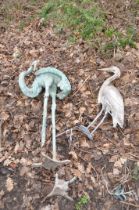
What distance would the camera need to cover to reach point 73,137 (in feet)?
12.1

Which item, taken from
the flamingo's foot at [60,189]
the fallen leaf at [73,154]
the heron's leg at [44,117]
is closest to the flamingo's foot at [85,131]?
the fallen leaf at [73,154]

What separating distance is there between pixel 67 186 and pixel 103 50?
1.73 meters

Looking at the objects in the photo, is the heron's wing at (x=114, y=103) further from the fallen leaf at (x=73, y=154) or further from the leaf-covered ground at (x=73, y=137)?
the fallen leaf at (x=73, y=154)

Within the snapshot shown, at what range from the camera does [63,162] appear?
3.43 meters

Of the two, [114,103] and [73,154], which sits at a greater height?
[114,103]

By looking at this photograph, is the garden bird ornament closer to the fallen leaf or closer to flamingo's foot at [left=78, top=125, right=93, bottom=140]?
flamingo's foot at [left=78, top=125, right=93, bottom=140]

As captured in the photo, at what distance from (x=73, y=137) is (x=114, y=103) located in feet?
1.74

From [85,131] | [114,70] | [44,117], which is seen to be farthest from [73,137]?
[114,70]

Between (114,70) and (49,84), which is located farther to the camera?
(114,70)

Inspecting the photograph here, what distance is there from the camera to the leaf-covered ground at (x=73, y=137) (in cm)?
340

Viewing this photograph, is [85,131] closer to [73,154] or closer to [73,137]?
[73,137]

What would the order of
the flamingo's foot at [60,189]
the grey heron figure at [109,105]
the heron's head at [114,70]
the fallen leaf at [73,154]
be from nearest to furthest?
1. the flamingo's foot at [60,189]
2. the fallen leaf at [73,154]
3. the grey heron figure at [109,105]
4. the heron's head at [114,70]

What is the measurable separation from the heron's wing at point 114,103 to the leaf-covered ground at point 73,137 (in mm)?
94

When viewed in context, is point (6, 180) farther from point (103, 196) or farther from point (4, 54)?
point (4, 54)
